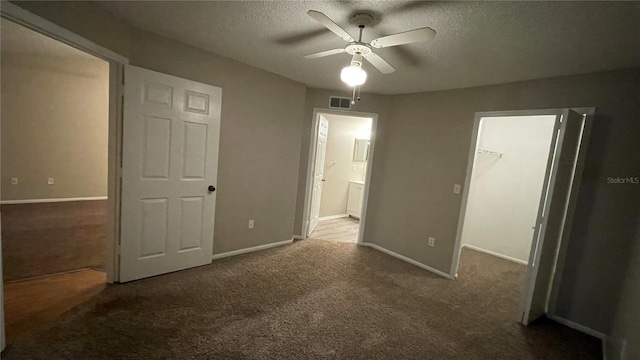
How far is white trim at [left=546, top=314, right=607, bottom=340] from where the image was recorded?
2.24 m

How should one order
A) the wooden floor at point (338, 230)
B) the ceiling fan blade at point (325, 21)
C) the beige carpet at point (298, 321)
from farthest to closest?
the wooden floor at point (338, 230), the beige carpet at point (298, 321), the ceiling fan blade at point (325, 21)

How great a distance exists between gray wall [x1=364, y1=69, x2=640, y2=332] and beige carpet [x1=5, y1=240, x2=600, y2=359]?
444mm

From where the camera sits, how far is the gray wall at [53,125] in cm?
436

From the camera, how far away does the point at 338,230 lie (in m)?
4.84

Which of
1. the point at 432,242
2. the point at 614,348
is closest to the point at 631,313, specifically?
the point at 614,348

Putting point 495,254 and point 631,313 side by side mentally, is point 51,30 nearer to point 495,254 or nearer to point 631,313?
point 631,313

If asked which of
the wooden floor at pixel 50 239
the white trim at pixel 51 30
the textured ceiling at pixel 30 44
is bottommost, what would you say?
the wooden floor at pixel 50 239

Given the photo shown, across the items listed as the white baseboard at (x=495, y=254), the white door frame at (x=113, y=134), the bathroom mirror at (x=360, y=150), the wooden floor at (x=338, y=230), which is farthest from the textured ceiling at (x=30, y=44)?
the white baseboard at (x=495, y=254)

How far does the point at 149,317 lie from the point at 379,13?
2.74 metres

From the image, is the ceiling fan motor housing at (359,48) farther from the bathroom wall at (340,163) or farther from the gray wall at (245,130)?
the bathroom wall at (340,163)

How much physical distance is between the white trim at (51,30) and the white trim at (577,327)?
4528mm

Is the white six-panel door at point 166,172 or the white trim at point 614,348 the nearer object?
the white trim at point 614,348

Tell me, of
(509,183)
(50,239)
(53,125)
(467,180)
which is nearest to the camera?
(467,180)

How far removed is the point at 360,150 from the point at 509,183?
280 centimetres
